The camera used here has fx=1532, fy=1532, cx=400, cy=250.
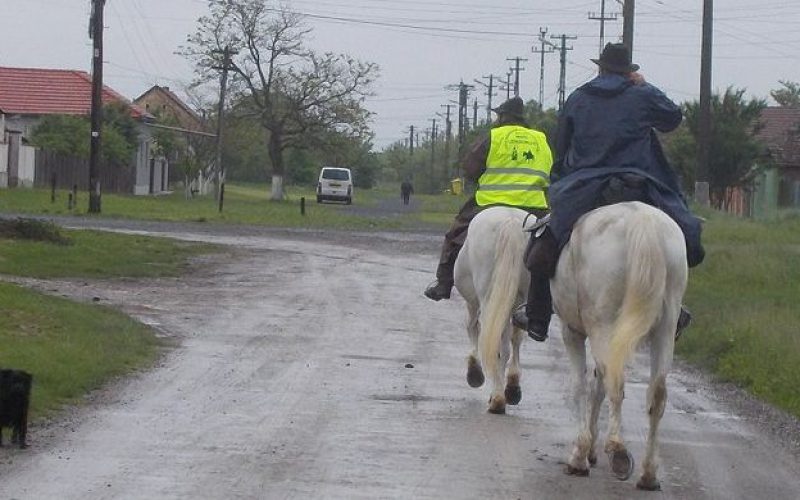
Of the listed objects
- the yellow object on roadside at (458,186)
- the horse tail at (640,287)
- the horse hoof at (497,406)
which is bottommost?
the horse hoof at (497,406)

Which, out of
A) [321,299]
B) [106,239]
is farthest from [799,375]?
[106,239]

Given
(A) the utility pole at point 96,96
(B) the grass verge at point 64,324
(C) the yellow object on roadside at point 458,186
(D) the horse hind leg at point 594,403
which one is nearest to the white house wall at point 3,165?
(A) the utility pole at point 96,96

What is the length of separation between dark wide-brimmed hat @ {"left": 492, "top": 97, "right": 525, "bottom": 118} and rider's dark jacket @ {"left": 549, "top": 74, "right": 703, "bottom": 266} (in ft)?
7.91

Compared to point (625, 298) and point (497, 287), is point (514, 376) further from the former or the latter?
point (625, 298)

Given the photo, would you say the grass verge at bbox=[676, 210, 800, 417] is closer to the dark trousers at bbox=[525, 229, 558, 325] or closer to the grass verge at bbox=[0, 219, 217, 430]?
the dark trousers at bbox=[525, 229, 558, 325]

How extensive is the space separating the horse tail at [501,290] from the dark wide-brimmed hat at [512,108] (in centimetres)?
130

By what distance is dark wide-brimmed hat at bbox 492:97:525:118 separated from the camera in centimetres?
1198

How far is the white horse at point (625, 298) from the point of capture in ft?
27.7

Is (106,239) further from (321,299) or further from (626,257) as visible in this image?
(626,257)

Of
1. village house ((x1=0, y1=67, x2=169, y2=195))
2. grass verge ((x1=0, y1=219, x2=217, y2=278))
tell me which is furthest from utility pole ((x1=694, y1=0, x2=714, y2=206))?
village house ((x1=0, y1=67, x2=169, y2=195))

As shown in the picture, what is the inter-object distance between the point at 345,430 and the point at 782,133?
61.3m

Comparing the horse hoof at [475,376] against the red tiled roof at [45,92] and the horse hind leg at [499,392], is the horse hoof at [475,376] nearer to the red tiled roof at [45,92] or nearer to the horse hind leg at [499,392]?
the horse hind leg at [499,392]

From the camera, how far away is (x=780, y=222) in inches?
1704

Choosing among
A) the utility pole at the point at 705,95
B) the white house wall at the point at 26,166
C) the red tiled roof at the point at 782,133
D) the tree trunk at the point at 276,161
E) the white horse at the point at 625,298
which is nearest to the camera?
the white horse at the point at 625,298
